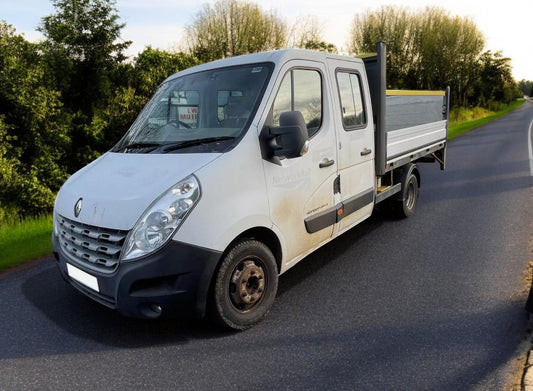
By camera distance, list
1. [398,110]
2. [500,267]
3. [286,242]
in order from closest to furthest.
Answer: [286,242] → [500,267] → [398,110]

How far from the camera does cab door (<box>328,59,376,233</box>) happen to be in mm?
4262

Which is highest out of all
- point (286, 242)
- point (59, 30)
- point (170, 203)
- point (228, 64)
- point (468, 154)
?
point (59, 30)

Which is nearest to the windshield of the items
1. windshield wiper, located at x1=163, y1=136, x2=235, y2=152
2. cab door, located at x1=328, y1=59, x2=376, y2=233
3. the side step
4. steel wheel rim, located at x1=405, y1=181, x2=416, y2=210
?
windshield wiper, located at x1=163, y1=136, x2=235, y2=152

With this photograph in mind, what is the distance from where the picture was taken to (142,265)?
9.21 feet

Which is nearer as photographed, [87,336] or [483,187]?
[87,336]

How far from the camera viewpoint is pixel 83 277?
3164mm

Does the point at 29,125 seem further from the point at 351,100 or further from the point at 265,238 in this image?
the point at 265,238

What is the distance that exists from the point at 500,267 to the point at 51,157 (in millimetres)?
18478

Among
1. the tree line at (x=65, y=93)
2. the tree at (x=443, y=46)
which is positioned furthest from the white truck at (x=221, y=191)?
the tree at (x=443, y=46)

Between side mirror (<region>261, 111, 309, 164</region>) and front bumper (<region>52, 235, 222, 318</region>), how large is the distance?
959 millimetres

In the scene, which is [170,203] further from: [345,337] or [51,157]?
[51,157]

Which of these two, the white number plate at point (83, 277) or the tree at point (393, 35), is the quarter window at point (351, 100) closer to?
the white number plate at point (83, 277)

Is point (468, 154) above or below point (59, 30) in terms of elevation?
below

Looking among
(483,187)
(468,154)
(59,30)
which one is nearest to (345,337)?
(483,187)
